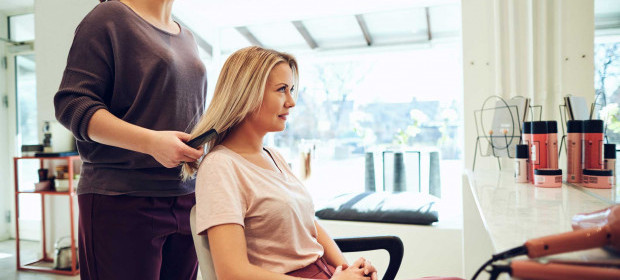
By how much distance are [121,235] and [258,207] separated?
14.0 inches

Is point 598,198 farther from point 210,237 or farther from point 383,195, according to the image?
point 383,195

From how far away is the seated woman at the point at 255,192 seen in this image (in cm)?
94

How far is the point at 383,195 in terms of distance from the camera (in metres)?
3.02

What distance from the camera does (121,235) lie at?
101cm

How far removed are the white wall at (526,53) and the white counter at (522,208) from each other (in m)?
0.80

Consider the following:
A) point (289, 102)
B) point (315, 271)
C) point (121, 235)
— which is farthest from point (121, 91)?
point (315, 271)

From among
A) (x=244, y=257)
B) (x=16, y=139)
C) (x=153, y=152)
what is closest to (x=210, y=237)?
(x=244, y=257)

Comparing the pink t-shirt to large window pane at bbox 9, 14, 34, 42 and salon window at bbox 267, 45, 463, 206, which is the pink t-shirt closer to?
salon window at bbox 267, 45, 463, 206

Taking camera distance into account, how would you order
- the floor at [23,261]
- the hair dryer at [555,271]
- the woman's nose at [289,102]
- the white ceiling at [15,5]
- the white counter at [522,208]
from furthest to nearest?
the white ceiling at [15,5] < the floor at [23,261] < the woman's nose at [289,102] < the white counter at [522,208] < the hair dryer at [555,271]

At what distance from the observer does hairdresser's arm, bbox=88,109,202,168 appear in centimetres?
91

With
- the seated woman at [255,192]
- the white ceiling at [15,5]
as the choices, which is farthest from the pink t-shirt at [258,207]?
the white ceiling at [15,5]

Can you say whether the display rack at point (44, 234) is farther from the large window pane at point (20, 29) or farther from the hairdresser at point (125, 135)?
the hairdresser at point (125, 135)

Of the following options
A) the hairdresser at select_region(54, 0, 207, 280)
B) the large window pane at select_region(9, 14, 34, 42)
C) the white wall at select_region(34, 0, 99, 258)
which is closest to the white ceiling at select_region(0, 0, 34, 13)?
the large window pane at select_region(9, 14, 34, 42)

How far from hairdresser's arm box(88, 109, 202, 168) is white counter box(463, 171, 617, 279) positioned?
0.70 meters
